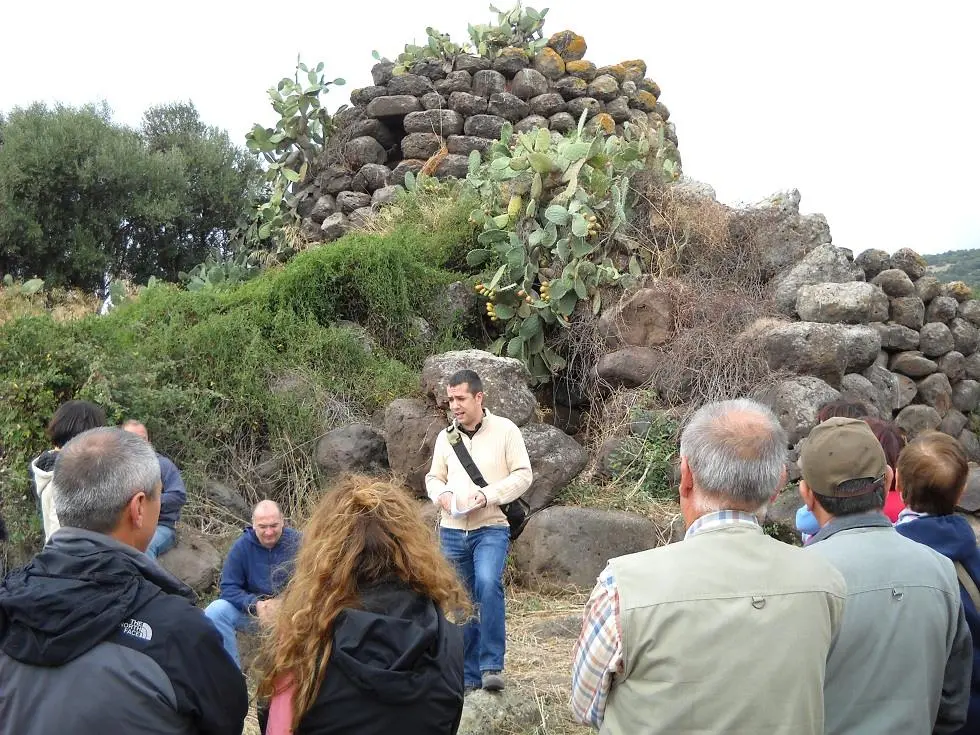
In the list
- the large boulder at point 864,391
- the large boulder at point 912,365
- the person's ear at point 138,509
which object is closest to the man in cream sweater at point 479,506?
the person's ear at point 138,509

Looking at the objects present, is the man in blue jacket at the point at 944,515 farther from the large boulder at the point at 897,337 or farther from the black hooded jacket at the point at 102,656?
the large boulder at the point at 897,337

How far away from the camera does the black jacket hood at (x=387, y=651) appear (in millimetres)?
2264

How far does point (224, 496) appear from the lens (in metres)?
7.46

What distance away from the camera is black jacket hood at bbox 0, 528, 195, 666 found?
7.07 feet

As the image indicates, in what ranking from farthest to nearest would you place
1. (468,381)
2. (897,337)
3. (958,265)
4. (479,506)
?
(958,265) → (897,337) → (468,381) → (479,506)

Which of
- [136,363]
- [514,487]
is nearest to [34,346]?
[136,363]

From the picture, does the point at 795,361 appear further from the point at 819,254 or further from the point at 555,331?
the point at 555,331

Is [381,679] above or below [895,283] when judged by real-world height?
below

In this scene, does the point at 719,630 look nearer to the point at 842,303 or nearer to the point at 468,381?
the point at 468,381

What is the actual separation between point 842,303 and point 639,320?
181cm

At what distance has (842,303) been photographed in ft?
27.1

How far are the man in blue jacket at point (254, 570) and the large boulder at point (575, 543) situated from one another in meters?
2.30

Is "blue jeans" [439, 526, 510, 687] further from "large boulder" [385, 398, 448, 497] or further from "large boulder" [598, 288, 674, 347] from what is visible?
"large boulder" [598, 288, 674, 347]

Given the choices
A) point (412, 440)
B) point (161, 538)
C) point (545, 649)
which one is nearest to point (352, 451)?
point (412, 440)
